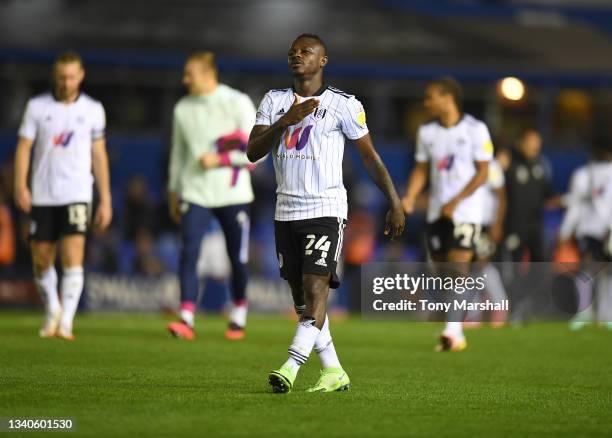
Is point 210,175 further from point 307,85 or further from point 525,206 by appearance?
point 525,206

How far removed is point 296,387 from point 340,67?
855 inches

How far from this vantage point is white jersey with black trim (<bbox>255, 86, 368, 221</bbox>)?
8914 millimetres

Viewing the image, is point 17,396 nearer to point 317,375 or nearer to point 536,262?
point 317,375

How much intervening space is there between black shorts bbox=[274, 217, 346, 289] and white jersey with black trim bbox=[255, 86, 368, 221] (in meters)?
0.05

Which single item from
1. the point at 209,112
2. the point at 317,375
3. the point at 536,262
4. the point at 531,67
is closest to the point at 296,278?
the point at 317,375

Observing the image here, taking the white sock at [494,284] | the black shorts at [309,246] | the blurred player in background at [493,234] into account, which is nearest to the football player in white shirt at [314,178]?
the black shorts at [309,246]

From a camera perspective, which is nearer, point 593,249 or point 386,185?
point 386,185

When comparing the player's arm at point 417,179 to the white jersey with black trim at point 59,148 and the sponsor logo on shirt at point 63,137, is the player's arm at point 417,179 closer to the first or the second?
the white jersey with black trim at point 59,148

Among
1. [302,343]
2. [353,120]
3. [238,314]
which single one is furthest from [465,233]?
[302,343]

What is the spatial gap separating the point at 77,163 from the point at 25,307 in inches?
334

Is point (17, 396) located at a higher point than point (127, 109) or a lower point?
lower

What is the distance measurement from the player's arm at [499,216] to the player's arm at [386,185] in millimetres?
10523

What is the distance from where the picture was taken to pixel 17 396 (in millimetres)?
8344

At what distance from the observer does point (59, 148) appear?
13.1m
